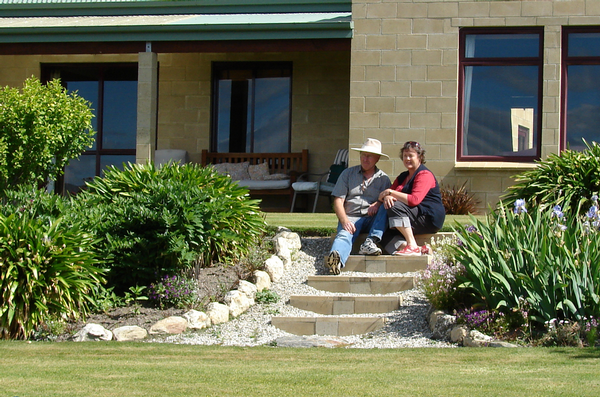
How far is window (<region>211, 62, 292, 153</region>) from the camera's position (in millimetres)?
13805

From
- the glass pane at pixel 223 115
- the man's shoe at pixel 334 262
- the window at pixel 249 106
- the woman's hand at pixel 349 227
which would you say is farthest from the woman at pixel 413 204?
the glass pane at pixel 223 115

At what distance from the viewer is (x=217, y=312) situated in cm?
663

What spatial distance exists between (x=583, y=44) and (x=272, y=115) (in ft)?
18.0

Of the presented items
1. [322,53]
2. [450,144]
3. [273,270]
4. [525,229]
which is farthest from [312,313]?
[322,53]

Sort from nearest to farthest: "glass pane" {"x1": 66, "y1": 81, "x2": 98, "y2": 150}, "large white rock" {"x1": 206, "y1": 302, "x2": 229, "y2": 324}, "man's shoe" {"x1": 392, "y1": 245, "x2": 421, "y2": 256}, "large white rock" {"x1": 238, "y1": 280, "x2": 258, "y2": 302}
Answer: "large white rock" {"x1": 206, "y1": 302, "x2": 229, "y2": 324} → "large white rock" {"x1": 238, "y1": 280, "x2": 258, "y2": 302} → "man's shoe" {"x1": 392, "y1": 245, "x2": 421, "y2": 256} → "glass pane" {"x1": 66, "y1": 81, "x2": 98, "y2": 150}

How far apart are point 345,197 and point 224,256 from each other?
148 cm

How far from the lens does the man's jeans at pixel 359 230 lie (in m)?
7.65

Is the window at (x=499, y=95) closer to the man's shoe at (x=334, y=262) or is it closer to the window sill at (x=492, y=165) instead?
the window sill at (x=492, y=165)

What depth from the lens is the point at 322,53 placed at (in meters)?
13.5

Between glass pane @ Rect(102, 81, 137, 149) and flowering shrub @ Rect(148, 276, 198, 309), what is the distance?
26.3 feet

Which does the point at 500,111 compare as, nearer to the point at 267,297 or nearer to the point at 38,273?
the point at 267,297

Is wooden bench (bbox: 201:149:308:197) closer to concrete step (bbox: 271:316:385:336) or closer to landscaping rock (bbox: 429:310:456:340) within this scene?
concrete step (bbox: 271:316:385:336)

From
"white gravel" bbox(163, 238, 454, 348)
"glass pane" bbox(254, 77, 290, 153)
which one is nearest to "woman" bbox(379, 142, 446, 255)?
"white gravel" bbox(163, 238, 454, 348)

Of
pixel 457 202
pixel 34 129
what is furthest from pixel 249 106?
pixel 34 129
